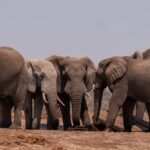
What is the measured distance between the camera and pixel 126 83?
14883mm

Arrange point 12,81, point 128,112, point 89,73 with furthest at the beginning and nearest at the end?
point 89,73 → point 128,112 → point 12,81

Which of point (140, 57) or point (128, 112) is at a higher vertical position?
point (140, 57)

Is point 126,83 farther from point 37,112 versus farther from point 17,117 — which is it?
point 17,117

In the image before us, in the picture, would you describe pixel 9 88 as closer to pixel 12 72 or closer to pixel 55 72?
pixel 12 72

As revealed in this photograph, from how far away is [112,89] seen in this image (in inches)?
601

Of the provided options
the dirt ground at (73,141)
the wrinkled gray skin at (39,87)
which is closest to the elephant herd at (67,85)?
the wrinkled gray skin at (39,87)

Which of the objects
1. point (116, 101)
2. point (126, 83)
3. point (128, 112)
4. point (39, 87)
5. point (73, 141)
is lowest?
point (128, 112)

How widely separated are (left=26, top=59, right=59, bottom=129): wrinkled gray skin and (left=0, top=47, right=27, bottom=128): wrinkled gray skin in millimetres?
1419

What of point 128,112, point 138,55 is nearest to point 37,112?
point 128,112

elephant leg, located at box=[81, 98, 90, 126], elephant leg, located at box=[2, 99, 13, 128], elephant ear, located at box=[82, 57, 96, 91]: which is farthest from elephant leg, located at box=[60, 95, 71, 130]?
elephant leg, located at box=[2, 99, 13, 128]

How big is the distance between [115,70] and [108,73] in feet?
0.86

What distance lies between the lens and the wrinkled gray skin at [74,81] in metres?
16.0

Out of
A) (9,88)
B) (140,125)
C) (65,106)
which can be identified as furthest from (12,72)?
(140,125)

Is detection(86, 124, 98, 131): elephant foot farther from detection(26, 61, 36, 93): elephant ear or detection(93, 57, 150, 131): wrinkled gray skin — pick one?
detection(26, 61, 36, 93): elephant ear
